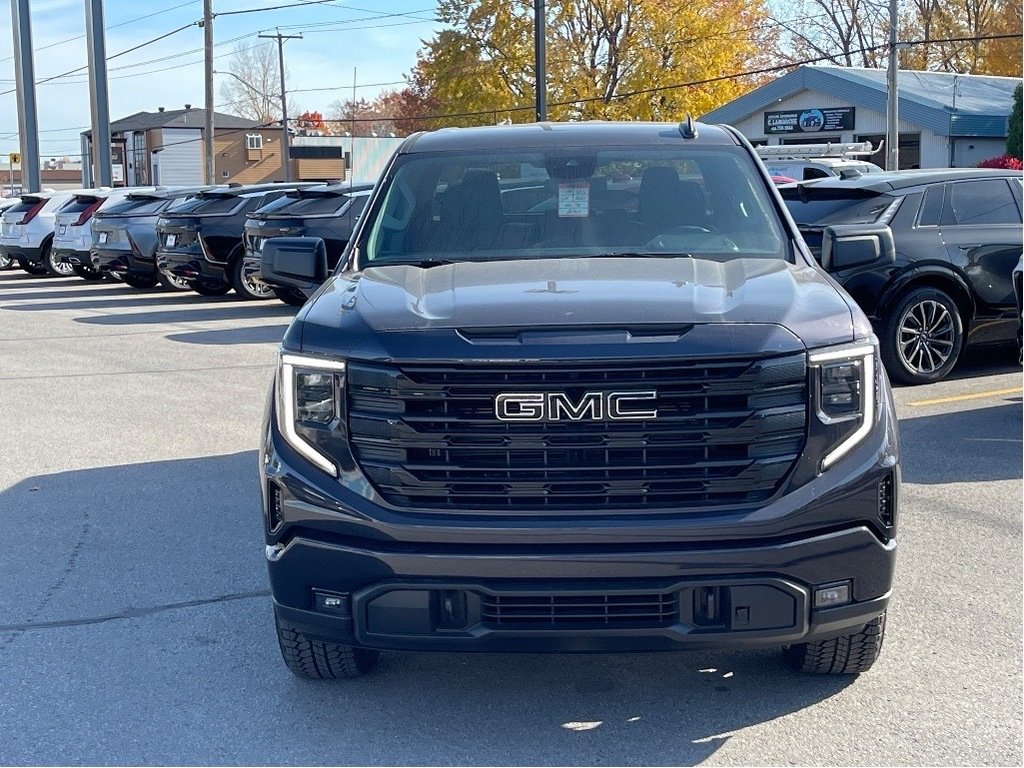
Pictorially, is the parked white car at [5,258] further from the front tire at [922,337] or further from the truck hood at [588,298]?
the truck hood at [588,298]

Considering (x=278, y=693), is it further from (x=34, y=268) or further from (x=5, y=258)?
(x=5, y=258)

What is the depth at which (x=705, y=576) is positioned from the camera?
3.62m

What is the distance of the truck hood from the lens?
380cm

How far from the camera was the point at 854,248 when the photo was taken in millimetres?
5324

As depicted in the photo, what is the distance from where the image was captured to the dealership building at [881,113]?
4100cm

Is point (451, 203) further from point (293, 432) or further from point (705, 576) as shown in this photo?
point (705, 576)

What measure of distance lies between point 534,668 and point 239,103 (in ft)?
343

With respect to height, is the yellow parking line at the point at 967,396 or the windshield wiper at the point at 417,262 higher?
the windshield wiper at the point at 417,262

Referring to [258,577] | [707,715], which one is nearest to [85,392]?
[258,577]

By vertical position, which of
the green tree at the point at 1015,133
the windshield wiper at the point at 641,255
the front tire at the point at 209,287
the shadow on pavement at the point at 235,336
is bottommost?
the shadow on pavement at the point at 235,336

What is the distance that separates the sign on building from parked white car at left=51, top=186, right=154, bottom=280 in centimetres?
2818

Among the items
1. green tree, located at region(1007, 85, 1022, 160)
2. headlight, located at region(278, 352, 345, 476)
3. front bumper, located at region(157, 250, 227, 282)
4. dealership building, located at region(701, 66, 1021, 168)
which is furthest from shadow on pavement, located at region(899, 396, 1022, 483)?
dealership building, located at region(701, 66, 1021, 168)

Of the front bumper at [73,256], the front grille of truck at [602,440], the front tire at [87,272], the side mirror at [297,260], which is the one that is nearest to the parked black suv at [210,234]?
Result: the front bumper at [73,256]

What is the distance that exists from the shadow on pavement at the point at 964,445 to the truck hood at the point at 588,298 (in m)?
3.20
